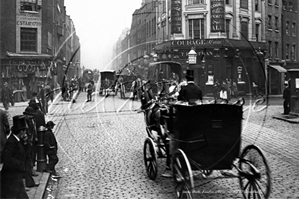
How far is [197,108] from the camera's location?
4.35 m

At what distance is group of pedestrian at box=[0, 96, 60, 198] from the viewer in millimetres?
4199

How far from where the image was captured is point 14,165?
4.22 m

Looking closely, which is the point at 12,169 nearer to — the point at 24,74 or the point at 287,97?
the point at 24,74

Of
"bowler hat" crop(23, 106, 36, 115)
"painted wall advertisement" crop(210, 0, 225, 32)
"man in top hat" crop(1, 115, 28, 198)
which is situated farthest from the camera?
"bowler hat" crop(23, 106, 36, 115)

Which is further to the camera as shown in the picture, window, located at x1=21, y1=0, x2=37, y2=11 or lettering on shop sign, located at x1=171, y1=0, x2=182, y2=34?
window, located at x1=21, y1=0, x2=37, y2=11

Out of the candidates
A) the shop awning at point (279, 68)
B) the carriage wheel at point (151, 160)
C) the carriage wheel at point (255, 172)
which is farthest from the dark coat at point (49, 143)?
the shop awning at point (279, 68)

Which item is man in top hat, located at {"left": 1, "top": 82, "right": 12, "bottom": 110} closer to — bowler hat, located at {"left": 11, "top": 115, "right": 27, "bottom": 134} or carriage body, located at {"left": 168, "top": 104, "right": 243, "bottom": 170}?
bowler hat, located at {"left": 11, "top": 115, "right": 27, "bottom": 134}

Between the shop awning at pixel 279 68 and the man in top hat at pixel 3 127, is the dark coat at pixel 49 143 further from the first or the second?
the shop awning at pixel 279 68

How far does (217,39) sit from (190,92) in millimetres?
827

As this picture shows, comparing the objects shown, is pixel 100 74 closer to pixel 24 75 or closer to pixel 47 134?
pixel 24 75

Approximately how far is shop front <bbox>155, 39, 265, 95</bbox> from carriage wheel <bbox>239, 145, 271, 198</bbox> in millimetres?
908

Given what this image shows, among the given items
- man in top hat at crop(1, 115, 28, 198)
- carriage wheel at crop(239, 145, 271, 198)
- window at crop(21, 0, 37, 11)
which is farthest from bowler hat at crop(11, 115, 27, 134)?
carriage wheel at crop(239, 145, 271, 198)

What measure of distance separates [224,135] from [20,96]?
9.27 feet

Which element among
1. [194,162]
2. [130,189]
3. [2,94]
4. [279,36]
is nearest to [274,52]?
[279,36]
